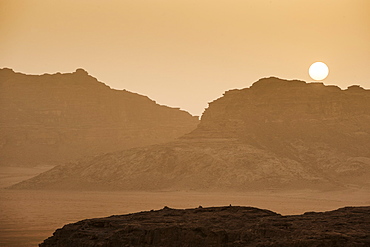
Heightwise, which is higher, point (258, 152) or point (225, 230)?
point (258, 152)

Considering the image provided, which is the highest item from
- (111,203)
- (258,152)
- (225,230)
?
(258,152)

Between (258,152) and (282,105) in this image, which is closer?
(258,152)

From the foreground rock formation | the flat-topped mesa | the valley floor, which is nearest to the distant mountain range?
the flat-topped mesa

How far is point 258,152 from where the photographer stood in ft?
318

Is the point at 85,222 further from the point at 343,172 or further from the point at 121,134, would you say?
the point at 121,134

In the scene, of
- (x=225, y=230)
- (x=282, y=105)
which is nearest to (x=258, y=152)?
(x=282, y=105)

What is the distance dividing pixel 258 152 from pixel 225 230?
82.1 meters

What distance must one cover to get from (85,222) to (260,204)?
51.2 meters

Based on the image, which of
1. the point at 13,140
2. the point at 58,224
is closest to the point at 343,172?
the point at 58,224

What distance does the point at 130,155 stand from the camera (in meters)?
104

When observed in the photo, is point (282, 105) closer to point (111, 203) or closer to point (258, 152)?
point (258, 152)

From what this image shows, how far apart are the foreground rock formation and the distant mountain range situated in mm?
68419

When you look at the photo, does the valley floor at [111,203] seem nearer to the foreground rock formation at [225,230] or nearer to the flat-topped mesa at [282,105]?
the foreground rock formation at [225,230]

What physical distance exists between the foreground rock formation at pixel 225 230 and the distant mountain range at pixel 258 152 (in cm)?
6842
